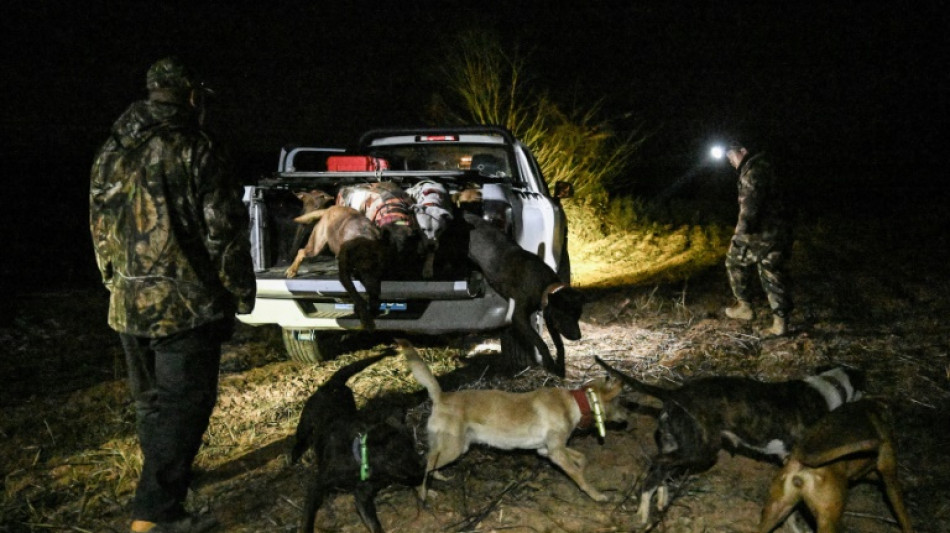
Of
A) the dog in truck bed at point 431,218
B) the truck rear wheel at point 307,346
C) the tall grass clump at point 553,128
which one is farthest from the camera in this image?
the tall grass clump at point 553,128

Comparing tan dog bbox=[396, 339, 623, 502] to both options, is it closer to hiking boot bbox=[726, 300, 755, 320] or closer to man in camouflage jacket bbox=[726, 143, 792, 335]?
man in camouflage jacket bbox=[726, 143, 792, 335]

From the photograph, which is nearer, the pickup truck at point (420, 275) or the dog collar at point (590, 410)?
the dog collar at point (590, 410)

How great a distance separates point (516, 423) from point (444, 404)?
0.38m

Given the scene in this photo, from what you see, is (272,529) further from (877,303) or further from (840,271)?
(840,271)

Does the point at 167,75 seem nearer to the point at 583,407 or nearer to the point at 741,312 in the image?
the point at 583,407

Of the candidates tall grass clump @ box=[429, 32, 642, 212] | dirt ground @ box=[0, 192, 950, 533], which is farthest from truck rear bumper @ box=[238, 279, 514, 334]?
tall grass clump @ box=[429, 32, 642, 212]

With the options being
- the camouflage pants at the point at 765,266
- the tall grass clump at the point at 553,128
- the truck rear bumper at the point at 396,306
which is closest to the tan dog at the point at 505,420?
the truck rear bumper at the point at 396,306

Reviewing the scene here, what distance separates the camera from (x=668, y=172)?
89.1ft

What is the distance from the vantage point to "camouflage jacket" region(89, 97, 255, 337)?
8.64 feet

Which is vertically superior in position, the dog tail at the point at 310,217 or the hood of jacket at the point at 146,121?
the hood of jacket at the point at 146,121

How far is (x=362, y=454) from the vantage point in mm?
2723

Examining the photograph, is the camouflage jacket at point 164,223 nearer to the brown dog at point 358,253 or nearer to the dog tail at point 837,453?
the brown dog at point 358,253

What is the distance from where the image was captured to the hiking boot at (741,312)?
5.80 m

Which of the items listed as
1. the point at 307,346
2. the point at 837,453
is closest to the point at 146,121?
the point at 307,346
